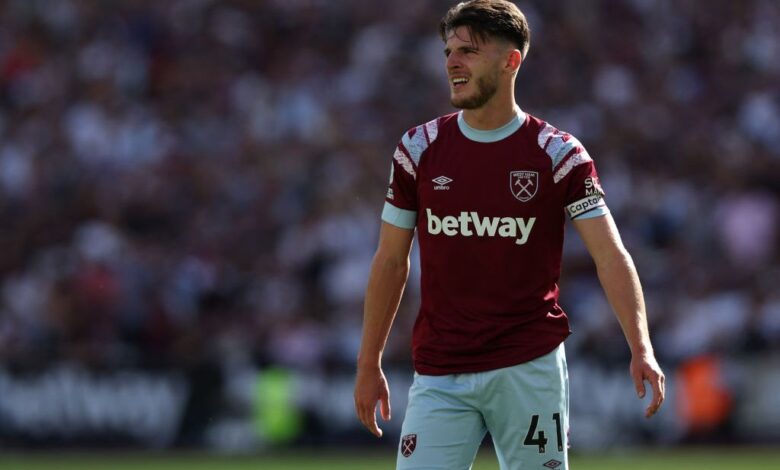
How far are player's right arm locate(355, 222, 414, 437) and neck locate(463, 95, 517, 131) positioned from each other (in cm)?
52

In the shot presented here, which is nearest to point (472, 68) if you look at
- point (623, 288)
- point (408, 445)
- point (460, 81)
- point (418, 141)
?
point (460, 81)

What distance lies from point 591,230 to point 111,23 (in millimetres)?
14743

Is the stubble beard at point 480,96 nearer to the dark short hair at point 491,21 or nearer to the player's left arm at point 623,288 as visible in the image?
the dark short hair at point 491,21

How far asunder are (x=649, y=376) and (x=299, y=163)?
12029 millimetres

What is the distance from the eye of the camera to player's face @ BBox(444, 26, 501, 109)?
5934 millimetres

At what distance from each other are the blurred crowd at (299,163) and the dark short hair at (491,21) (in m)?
9.03

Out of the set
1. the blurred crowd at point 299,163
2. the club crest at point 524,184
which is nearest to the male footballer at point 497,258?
the club crest at point 524,184

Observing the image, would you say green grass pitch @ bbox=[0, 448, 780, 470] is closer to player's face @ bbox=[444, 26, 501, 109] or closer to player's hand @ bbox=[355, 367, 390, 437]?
player's hand @ bbox=[355, 367, 390, 437]

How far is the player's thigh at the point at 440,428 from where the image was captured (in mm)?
5855

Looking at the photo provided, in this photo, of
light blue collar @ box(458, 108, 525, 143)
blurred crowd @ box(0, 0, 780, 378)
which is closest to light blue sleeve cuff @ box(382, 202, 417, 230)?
light blue collar @ box(458, 108, 525, 143)

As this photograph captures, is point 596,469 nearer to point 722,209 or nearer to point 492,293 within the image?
point 722,209

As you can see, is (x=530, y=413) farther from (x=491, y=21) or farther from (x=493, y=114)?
(x=491, y=21)

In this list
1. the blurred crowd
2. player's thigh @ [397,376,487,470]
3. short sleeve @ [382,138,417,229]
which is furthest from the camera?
the blurred crowd

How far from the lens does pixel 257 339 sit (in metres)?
15.3
